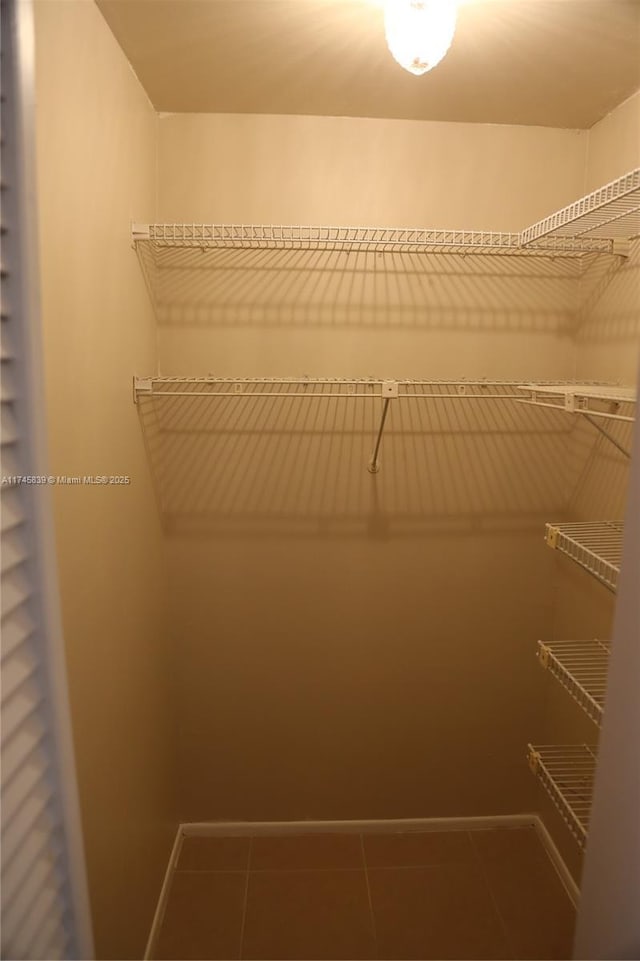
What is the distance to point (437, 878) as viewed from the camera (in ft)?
6.86

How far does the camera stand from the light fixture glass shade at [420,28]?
1199 millimetres

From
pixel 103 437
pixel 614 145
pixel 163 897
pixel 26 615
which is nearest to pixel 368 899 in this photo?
pixel 163 897

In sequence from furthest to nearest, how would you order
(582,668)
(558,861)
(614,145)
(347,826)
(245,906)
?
(347,826) → (558,861) → (245,906) → (614,145) → (582,668)

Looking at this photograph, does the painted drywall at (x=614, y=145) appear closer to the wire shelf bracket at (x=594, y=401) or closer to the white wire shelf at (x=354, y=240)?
the white wire shelf at (x=354, y=240)

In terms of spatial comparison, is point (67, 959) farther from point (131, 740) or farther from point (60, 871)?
point (131, 740)

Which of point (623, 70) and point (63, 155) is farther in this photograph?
point (623, 70)

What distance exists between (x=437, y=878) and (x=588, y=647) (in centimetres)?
94

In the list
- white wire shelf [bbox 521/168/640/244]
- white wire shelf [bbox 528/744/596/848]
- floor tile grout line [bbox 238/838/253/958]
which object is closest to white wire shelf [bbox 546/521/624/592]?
white wire shelf [bbox 528/744/596/848]

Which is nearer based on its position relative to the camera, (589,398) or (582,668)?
(589,398)

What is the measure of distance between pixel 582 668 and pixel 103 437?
142cm

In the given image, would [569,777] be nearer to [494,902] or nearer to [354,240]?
[494,902]

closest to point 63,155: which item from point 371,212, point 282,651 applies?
point 371,212

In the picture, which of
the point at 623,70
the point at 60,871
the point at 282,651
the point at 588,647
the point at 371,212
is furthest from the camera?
the point at 282,651

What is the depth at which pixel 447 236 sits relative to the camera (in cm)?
202
